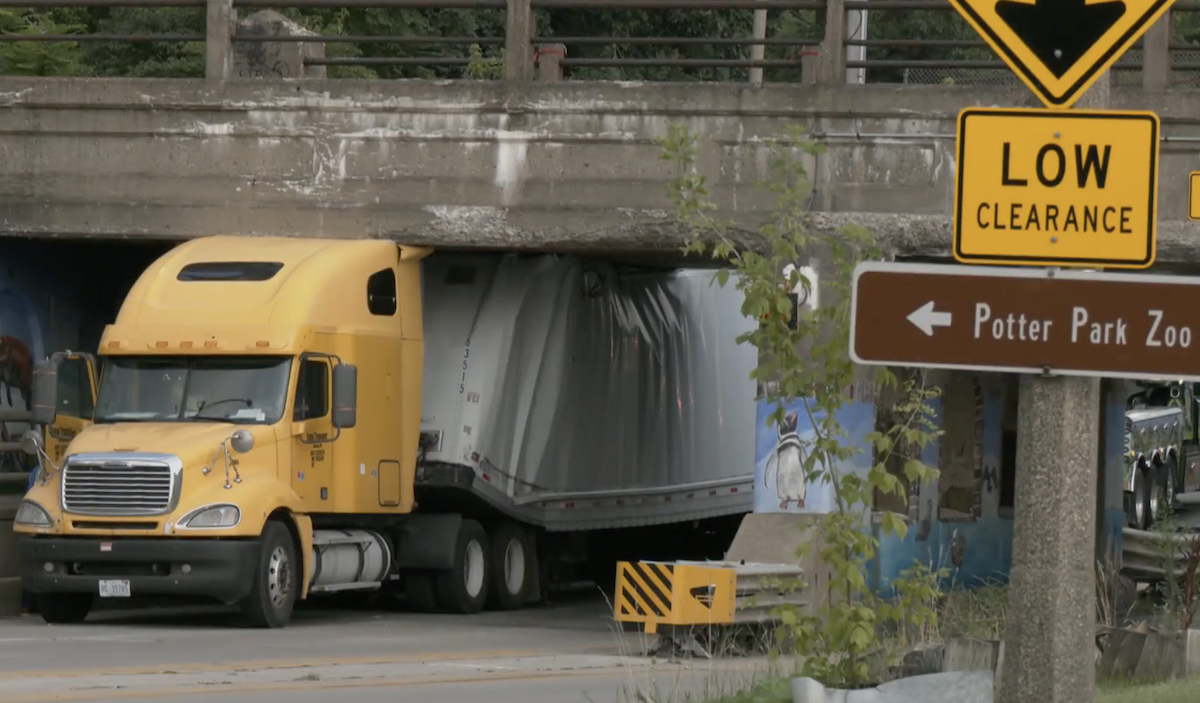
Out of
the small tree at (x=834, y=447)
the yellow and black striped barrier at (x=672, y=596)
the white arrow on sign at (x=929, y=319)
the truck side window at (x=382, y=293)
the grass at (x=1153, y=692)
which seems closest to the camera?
the white arrow on sign at (x=929, y=319)

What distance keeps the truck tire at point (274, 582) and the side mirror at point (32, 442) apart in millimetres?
2375

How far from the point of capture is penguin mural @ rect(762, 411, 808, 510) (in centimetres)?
2011

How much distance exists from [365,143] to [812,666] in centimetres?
1317

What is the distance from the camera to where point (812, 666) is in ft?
30.8

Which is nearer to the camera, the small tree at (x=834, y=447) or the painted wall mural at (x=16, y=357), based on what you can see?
the small tree at (x=834, y=447)

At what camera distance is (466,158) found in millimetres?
21406

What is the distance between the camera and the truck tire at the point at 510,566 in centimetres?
2339

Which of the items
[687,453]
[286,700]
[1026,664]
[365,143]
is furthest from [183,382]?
[1026,664]

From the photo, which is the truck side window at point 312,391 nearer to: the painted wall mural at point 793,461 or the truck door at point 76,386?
the truck door at point 76,386

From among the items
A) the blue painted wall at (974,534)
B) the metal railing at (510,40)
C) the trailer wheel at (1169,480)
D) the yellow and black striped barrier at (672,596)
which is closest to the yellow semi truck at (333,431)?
the metal railing at (510,40)

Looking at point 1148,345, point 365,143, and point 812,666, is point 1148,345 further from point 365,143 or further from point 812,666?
point 365,143

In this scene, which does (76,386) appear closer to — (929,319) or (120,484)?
(120,484)

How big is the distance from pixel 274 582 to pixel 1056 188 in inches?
552

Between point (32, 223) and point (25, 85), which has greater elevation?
point (25, 85)
